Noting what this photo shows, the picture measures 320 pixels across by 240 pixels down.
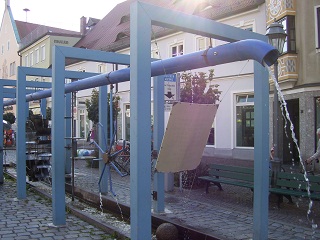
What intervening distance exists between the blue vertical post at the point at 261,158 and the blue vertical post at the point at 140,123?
5.63 feet

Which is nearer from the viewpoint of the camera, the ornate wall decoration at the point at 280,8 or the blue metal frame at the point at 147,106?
the blue metal frame at the point at 147,106

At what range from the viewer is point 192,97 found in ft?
42.2

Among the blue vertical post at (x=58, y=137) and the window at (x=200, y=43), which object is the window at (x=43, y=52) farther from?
the blue vertical post at (x=58, y=137)

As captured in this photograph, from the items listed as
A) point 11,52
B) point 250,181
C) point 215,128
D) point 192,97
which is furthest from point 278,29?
point 11,52

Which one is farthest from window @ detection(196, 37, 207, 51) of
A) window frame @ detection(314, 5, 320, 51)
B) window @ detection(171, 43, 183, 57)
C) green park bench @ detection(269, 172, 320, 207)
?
green park bench @ detection(269, 172, 320, 207)

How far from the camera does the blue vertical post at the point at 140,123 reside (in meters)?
3.75

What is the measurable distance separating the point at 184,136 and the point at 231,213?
2859 millimetres

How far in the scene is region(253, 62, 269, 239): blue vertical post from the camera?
4898 mm

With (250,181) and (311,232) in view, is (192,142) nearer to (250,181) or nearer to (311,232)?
(311,232)

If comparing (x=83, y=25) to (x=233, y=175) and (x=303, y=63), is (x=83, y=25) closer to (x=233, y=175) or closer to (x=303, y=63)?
(x=303, y=63)

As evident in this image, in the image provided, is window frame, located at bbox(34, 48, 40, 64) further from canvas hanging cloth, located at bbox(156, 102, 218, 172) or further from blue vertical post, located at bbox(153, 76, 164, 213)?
canvas hanging cloth, located at bbox(156, 102, 218, 172)

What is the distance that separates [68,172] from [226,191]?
5.26 meters

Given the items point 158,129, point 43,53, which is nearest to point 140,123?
point 158,129

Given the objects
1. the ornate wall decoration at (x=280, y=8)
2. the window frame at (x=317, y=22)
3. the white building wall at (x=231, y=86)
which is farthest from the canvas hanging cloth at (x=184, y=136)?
the white building wall at (x=231, y=86)
